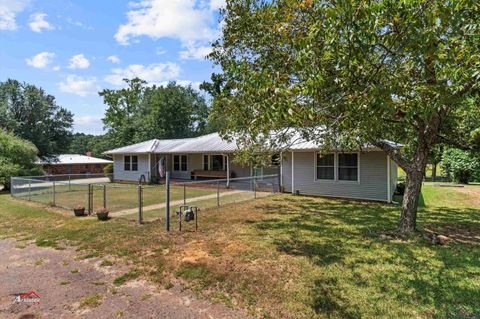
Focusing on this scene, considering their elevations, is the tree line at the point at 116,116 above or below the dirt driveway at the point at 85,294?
above

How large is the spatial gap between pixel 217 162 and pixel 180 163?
3.81m

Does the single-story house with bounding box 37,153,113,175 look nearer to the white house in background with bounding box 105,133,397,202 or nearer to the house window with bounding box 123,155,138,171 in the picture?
the house window with bounding box 123,155,138,171

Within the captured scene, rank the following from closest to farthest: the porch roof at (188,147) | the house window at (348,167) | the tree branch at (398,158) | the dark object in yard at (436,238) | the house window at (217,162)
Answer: the dark object in yard at (436,238) → the tree branch at (398,158) → the house window at (348,167) → the porch roof at (188,147) → the house window at (217,162)

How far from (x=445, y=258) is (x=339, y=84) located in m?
4.02

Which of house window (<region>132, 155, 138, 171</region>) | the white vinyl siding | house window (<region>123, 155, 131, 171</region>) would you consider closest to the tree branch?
the white vinyl siding

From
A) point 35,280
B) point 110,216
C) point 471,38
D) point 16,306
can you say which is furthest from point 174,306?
point 110,216

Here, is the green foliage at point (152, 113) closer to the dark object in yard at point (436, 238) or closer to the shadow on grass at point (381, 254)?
the shadow on grass at point (381, 254)

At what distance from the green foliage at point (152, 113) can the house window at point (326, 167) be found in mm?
26276

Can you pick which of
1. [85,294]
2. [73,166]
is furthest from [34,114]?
[85,294]

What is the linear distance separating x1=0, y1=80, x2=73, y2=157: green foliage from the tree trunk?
35897 millimetres

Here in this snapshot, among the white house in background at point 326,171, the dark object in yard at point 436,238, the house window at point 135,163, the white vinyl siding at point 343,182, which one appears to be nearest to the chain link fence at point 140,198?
the white house in background at point 326,171

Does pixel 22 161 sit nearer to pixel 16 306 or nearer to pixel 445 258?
pixel 16 306

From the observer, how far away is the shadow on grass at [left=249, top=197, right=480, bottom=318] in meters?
3.99

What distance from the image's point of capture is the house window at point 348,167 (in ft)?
43.7
